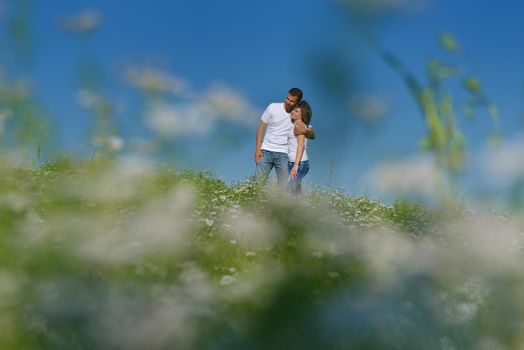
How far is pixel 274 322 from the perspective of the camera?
154 cm

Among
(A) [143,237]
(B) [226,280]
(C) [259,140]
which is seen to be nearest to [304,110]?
(B) [226,280]

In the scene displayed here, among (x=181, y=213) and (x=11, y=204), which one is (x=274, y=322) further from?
(x=11, y=204)

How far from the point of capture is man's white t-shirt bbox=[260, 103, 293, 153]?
848 centimetres

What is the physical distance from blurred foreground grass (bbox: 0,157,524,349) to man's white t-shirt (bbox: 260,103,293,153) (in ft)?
18.9

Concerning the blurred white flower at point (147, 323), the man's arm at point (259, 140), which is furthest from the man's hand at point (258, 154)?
the blurred white flower at point (147, 323)

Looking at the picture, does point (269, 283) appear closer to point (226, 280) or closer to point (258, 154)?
point (226, 280)

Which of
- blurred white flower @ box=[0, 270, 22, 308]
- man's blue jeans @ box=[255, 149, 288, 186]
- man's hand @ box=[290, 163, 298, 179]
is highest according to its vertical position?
man's blue jeans @ box=[255, 149, 288, 186]

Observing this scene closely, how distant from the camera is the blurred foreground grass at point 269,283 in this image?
147 centimetres

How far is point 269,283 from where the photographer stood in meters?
1.86

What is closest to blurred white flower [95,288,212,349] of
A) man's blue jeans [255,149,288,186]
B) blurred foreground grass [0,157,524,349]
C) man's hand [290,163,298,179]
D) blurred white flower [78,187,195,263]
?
blurred foreground grass [0,157,524,349]

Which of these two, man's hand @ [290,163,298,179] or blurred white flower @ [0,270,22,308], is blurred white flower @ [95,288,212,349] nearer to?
blurred white flower @ [0,270,22,308]

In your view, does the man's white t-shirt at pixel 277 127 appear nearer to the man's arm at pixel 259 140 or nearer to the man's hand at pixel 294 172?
the man's arm at pixel 259 140

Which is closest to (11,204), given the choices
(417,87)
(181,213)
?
(181,213)

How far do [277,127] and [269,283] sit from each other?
22.0 ft
